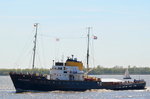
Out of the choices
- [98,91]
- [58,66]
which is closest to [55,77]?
[58,66]

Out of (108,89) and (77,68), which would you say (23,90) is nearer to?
(77,68)

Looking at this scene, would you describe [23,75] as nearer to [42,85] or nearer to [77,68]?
[42,85]

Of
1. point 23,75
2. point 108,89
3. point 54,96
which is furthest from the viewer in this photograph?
point 108,89

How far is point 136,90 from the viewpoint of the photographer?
11906 centimetres

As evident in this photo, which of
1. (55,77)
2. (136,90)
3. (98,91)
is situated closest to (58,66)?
(55,77)

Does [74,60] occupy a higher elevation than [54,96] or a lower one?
higher

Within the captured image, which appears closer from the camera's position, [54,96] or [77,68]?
[54,96]

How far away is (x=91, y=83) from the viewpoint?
111250mm

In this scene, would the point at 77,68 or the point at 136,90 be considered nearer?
the point at 77,68

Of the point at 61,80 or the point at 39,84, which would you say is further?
the point at 61,80

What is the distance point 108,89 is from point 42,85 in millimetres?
16639

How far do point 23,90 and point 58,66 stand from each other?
28.0 ft

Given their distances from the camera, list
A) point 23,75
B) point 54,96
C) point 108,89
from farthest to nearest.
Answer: point 108,89
point 23,75
point 54,96

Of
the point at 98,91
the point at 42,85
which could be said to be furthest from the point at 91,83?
the point at 42,85
